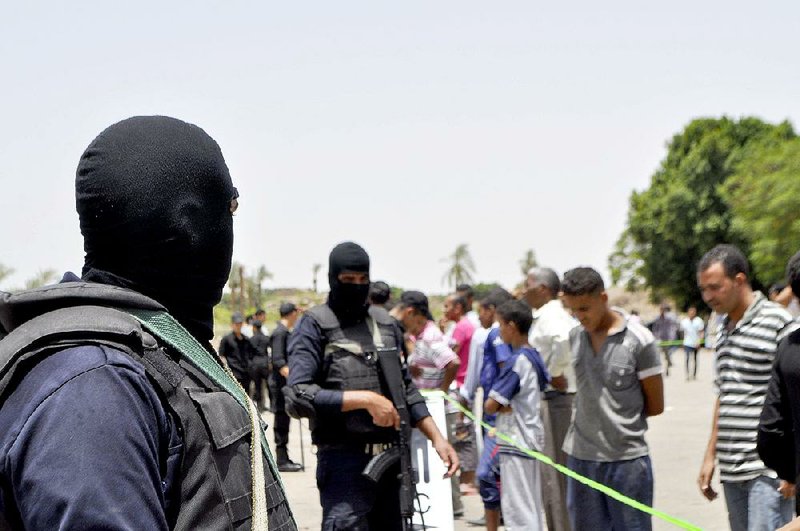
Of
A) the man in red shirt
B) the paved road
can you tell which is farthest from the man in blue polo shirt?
the man in red shirt

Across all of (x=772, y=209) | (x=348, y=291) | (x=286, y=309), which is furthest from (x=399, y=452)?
(x=772, y=209)

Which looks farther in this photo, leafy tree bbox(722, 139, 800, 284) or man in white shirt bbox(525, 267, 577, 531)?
leafy tree bbox(722, 139, 800, 284)

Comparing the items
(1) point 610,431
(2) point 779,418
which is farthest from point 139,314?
(1) point 610,431

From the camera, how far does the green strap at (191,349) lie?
5.52ft

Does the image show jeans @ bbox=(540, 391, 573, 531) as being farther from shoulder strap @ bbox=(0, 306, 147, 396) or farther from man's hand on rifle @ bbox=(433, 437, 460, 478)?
shoulder strap @ bbox=(0, 306, 147, 396)

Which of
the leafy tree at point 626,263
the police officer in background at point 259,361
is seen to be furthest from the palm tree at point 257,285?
the police officer in background at point 259,361

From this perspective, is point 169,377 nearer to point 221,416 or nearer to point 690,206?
point 221,416

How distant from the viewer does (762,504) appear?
4.90 m

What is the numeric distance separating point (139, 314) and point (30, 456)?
0.35 m

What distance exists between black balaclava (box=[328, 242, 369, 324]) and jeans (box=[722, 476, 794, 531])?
7.18 feet

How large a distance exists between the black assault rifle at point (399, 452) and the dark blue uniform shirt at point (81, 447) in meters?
3.66

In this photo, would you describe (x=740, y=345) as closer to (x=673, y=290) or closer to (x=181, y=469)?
(x=181, y=469)

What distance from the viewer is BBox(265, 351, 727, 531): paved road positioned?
8680 millimetres

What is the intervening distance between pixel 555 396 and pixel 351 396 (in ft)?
9.35
